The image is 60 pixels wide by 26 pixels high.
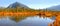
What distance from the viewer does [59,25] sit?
508cm

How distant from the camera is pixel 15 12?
693 inches

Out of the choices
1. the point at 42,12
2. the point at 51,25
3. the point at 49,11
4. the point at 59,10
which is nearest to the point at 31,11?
the point at 42,12

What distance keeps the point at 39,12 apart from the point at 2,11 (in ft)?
15.5

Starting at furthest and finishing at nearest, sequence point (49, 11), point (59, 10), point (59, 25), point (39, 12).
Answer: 1. point (39, 12)
2. point (49, 11)
3. point (59, 10)
4. point (59, 25)

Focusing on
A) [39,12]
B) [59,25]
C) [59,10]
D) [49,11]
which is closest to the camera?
[59,25]

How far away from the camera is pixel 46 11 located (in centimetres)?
1656

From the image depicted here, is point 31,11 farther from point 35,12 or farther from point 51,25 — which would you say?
point 51,25

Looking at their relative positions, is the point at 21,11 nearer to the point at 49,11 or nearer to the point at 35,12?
the point at 35,12

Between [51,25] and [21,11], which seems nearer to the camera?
[51,25]

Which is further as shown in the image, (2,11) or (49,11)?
(2,11)

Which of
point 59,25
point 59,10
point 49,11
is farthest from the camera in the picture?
point 49,11

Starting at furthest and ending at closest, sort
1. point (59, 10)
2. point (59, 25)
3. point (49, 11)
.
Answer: point (49, 11) → point (59, 10) → point (59, 25)

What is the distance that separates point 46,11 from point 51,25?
11.4m

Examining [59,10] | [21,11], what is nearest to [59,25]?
[59,10]
